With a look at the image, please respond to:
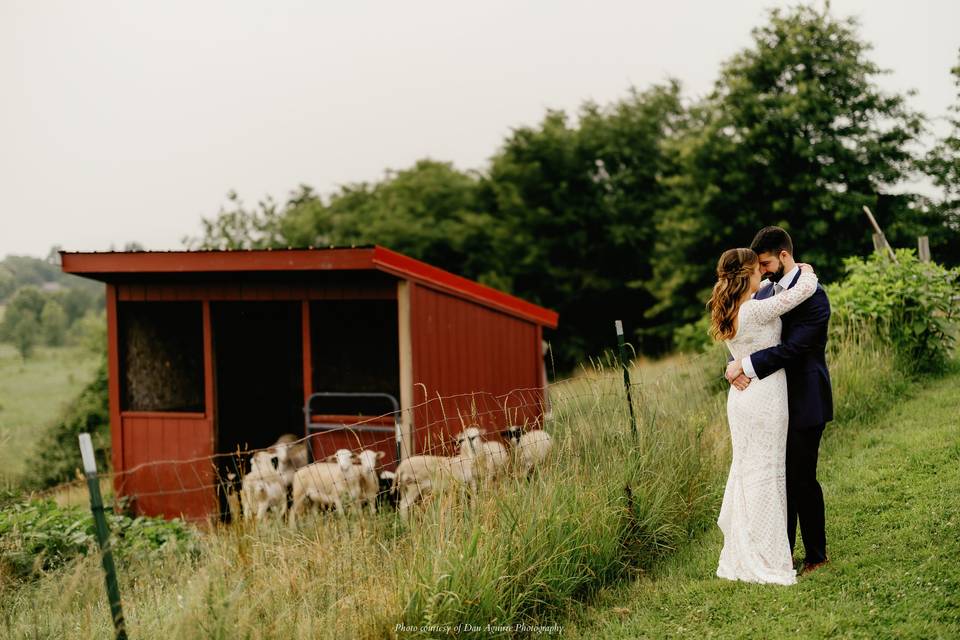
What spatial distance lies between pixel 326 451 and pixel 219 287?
2.32 metres

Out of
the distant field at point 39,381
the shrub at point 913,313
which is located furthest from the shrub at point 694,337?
the distant field at point 39,381

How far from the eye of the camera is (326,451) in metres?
9.66

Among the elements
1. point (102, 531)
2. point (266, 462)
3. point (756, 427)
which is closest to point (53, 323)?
point (266, 462)

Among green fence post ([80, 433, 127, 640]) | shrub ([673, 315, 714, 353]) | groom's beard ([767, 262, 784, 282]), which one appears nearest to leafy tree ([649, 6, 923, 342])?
shrub ([673, 315, 714, 353])

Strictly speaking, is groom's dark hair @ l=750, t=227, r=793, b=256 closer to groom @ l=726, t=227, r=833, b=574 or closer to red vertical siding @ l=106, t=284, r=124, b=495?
groom @ l=726, t=227, r=833, b=574

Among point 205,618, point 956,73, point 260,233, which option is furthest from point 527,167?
point 205,618

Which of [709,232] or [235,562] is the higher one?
[709,232]

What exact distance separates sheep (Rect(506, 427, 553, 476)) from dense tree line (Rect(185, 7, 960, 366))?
561 inches

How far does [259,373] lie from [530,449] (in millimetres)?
7539

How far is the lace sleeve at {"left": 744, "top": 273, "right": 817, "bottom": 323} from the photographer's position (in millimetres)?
4594

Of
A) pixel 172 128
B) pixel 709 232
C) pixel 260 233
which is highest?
pixel 172 128

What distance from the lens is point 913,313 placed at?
30.9 ft

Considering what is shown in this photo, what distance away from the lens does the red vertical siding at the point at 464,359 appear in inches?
356

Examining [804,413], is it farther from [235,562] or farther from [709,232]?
[709,232]
